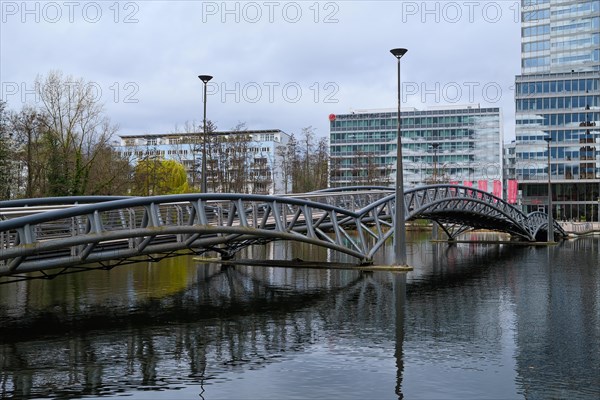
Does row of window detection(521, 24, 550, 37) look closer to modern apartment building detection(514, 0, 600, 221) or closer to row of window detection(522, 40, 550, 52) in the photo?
modern apartment building detection(514, 0, 600, 221)

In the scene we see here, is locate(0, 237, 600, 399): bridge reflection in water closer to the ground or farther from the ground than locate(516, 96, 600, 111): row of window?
closer to the ground

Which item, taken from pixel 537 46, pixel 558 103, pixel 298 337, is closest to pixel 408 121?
pixel 537 46

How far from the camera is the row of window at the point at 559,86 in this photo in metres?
95.6

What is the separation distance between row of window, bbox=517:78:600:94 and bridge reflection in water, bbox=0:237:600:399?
255 ft

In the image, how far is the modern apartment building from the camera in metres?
96.4

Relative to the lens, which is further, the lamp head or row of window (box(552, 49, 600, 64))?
row of window (box(552, 49, 600, 64))

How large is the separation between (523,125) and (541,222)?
42.9 meters

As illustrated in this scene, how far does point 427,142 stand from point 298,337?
363 feet

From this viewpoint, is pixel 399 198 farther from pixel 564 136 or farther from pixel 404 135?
pixel 404 135

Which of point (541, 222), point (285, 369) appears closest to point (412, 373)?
point (285, 369)

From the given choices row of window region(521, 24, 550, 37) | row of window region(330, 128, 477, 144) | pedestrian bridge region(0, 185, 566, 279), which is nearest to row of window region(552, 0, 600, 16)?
row of window region(521, 24, 550, 37)

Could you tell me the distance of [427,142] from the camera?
122 m

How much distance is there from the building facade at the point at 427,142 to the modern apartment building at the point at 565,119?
48.3 feet

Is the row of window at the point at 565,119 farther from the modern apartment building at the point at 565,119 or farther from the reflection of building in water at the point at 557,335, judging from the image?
the reflection of building in water at the point at 557,335
